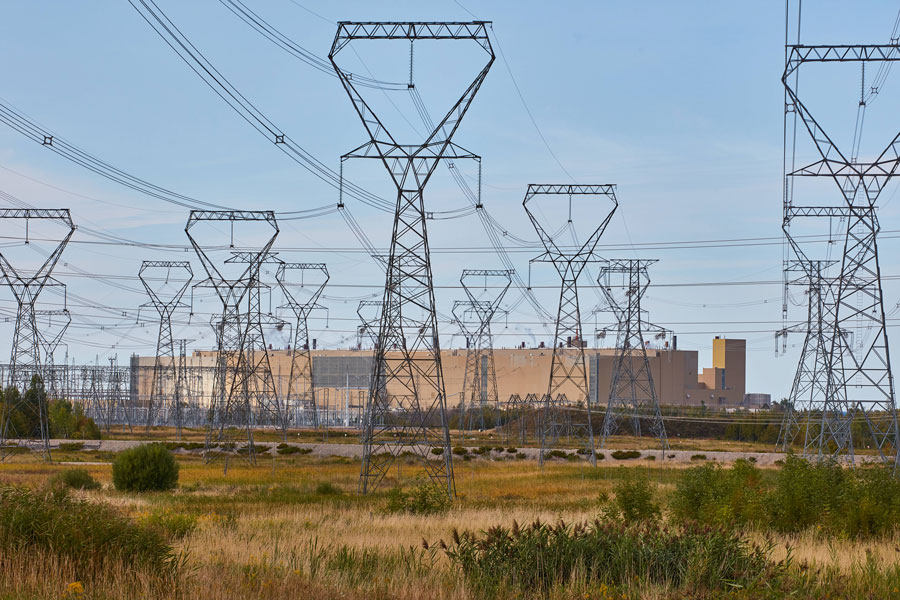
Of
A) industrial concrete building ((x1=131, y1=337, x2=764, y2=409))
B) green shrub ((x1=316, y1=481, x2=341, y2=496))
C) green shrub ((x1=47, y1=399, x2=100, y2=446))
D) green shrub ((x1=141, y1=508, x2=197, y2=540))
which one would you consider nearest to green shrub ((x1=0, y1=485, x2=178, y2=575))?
green shrub ((x1=141, y1=508, x2=197, y2=540))

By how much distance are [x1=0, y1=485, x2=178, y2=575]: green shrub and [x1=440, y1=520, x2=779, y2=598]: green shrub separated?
12.7ft

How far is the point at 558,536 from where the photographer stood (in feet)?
42.1

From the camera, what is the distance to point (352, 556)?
1373cm

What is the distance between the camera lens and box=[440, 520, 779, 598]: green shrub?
11445 millimetres

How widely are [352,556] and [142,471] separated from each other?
2070 centimetres

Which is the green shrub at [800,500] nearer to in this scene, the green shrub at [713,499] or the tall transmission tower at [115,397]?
the green shrub at [713,499]

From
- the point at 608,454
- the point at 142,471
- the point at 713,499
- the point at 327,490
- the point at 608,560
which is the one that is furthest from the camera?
the point at 608,454

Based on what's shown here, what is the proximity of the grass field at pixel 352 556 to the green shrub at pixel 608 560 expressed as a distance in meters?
0.10

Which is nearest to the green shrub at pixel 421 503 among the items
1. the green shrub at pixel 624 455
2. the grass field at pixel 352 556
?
the grass field at pixel 352 556

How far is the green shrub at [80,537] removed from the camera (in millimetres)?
12070

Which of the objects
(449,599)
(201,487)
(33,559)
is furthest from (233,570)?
(201,487)

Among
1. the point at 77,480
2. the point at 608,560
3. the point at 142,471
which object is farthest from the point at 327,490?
the point at 608,560

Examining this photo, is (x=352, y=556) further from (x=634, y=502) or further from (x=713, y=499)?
(x=713, y=499)

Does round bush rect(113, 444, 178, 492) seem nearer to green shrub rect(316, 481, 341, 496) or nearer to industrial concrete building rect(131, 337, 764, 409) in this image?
green shrub rect(316, 481, 341, 496)
